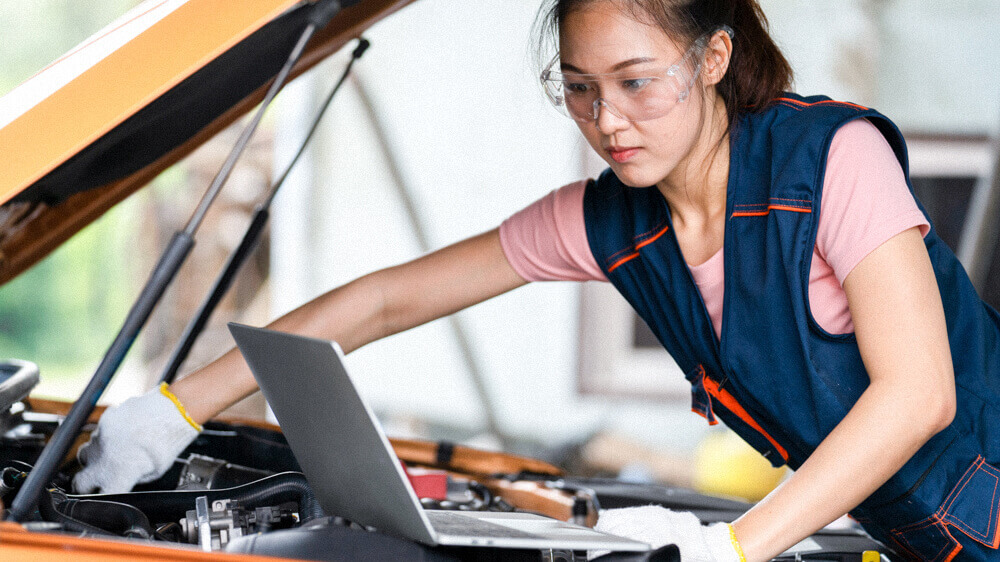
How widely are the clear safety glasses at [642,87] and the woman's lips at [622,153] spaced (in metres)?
0.05

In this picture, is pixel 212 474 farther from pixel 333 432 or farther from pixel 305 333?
pixel 333 432

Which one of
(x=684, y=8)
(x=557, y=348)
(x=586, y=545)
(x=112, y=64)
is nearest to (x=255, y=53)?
(x=112, y=64)

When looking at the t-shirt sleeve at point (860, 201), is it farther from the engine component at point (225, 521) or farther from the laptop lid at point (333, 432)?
the engine component at point (225, 521)

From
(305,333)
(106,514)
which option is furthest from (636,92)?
(106,514)

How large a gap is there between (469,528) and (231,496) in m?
0.38

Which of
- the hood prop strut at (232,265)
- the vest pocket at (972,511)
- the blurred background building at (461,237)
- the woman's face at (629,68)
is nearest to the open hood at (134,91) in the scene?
the hood prop strut at (232,265)

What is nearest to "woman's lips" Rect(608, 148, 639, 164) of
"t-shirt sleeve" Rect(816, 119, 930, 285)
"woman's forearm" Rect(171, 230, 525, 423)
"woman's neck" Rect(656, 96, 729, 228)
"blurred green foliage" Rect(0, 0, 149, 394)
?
"woman's neck" Rect(656, 96, 729, 228)

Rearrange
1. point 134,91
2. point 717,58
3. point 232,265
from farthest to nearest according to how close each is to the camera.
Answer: point 232,265, point 717,58, point 134,91

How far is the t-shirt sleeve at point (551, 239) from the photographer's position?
58.8 inches

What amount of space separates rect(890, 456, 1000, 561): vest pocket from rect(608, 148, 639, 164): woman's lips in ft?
2.05

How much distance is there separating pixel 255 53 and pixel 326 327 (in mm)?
460

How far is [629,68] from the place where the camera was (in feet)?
3.71

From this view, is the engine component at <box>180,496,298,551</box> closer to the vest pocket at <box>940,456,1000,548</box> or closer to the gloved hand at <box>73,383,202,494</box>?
the gloved hand at <box>73,383,202,494</box>

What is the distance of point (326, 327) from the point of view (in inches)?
56.1
